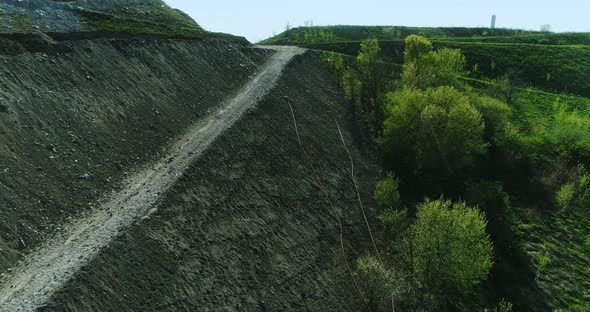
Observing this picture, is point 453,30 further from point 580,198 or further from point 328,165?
point 328,165

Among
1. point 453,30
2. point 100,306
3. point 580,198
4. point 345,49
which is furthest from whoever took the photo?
point 453,30

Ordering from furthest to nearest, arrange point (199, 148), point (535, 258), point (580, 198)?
point (580, 198) < point (535, 258) < point (199, 148)

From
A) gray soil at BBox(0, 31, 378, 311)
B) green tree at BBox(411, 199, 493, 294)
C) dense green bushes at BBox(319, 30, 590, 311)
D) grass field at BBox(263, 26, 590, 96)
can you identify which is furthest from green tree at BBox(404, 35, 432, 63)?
green tree at BBox(411, 199, 493, 294)

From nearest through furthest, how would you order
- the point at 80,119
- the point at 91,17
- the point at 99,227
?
the point at 99,227
the point at 80,119
the point at 91,17

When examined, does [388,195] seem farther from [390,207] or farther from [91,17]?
Answer: [91,17]

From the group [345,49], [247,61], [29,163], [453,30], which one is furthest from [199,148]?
[453,30]

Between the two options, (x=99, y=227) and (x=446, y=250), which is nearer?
(x=99, y=227)

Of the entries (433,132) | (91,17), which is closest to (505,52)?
(433,132)

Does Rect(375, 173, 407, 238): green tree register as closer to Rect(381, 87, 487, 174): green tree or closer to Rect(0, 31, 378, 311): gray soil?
Rect(0, 31, 378, 311): gray soil
